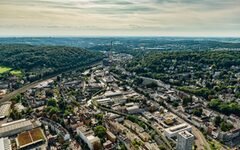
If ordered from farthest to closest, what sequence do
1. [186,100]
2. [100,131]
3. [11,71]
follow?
[11,71] < [186,100] < [100,131]

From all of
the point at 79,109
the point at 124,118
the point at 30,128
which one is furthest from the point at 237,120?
the point at 30,128

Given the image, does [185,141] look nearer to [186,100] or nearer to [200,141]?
[200,141]

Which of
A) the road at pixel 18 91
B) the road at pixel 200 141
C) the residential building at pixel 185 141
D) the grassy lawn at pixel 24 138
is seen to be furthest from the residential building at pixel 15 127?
the road at pixel 200 141

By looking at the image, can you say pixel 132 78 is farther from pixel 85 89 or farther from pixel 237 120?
pixel 237 120

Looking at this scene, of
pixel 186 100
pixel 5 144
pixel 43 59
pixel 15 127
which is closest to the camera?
pixel 5 144

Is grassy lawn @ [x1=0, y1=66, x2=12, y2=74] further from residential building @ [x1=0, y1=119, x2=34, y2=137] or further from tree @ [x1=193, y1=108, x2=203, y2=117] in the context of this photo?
tree @ [x1=193, y1=108, x2=203, y2=117]

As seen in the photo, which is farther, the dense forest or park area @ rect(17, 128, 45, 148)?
the dense forest

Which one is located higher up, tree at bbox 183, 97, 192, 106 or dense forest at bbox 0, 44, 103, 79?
dense forest at bbox 0, 44, 103, 79

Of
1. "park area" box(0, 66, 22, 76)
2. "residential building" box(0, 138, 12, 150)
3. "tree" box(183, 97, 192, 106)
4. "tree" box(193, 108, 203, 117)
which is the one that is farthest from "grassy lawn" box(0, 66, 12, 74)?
"tree" box(193, 108, 203, 117)

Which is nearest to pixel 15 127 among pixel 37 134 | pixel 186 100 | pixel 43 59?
pixel 37 134
